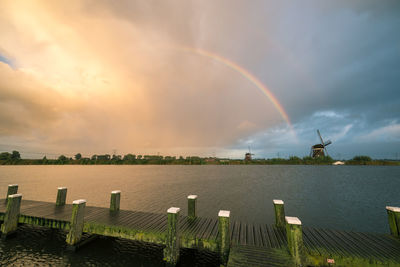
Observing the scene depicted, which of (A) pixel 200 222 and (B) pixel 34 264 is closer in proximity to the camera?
(B) pixel 34 264

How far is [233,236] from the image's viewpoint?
288 inches

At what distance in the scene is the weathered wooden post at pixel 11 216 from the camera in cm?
945

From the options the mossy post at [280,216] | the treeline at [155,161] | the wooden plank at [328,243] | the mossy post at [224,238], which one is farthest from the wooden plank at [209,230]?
the treeline at [155,161]

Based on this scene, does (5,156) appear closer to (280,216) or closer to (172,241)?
(172,241)

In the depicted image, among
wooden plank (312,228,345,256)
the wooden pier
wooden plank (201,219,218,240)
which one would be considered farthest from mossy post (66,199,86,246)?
wooden plank (312,228,345,256)

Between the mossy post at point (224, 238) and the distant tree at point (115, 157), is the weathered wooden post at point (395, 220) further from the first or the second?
the distant tree at point (115, 157)

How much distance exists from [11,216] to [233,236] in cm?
1306

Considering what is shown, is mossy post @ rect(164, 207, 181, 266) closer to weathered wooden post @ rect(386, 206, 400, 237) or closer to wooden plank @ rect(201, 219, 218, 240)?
wooden plank @ rect(201, 219, 218, 240)

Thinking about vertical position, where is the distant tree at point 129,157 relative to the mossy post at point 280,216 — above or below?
above

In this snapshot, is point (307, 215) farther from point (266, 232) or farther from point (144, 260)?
point (144, 260)

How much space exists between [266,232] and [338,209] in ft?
59.2

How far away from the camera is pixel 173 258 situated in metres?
6.88

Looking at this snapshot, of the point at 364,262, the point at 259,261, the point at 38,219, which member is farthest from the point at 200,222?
the point at 38,219

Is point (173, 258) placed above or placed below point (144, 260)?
above
